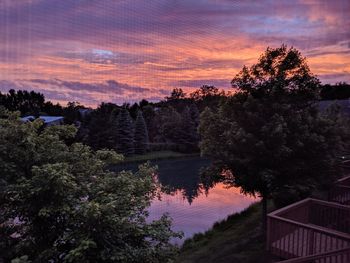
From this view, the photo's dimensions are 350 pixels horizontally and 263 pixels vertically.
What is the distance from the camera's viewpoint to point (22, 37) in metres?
7.28

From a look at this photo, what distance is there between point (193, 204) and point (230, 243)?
21.7 feet

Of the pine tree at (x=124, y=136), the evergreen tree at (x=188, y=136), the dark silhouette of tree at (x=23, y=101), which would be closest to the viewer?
the pine tree at (x=124, y=136)

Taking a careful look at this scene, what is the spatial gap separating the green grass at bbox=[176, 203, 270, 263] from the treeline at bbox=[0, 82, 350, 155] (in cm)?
1644

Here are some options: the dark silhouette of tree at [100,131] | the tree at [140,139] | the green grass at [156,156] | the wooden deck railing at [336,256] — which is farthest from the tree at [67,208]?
the tree at [140,139]

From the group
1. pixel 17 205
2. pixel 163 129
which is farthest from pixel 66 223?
pixel 163 129

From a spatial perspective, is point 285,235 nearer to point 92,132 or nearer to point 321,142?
point 321,142

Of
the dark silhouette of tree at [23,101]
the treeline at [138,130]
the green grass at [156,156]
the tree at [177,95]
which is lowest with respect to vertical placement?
the green grass at [156,156]

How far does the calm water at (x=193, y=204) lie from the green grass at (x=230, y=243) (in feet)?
2.24

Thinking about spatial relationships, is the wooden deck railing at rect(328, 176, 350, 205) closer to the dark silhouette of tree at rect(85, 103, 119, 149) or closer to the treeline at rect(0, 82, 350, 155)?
the treeline at rect(0, 82, 350, 155)

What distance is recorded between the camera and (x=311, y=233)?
5.02m

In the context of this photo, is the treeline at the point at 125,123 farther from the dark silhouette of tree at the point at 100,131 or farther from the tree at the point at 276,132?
the tree at the point at 276,132

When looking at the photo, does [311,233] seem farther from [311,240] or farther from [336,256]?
[336,256]

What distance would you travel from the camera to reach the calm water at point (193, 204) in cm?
1271

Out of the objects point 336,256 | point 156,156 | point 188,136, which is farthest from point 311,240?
point 188,136
